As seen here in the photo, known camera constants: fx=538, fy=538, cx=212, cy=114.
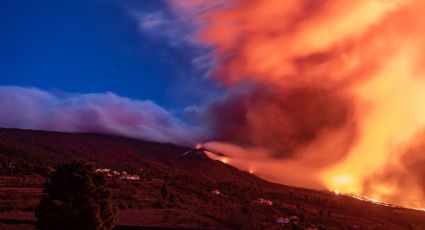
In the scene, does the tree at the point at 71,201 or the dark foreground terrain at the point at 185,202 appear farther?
the dark foreground terrain at the point at 185,202

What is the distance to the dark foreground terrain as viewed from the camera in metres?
58.8

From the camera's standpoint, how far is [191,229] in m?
54.5

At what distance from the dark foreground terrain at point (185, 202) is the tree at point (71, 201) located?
33.9 feet

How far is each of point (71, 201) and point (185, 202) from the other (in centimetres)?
4111

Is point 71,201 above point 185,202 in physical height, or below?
below

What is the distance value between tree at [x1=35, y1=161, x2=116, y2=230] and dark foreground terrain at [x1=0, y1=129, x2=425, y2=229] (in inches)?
407

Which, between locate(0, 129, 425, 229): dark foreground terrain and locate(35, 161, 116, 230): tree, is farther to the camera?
locate(0, 129, 425, 229): dark foreground terrain

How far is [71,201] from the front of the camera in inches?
1415

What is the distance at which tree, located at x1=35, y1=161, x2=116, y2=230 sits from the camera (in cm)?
3509

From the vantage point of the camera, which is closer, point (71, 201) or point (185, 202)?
point (71, 201)

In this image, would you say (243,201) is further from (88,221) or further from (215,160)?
(215,160)

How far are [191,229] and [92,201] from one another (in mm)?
19630

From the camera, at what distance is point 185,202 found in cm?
7612

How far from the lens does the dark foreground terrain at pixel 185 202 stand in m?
58.8
